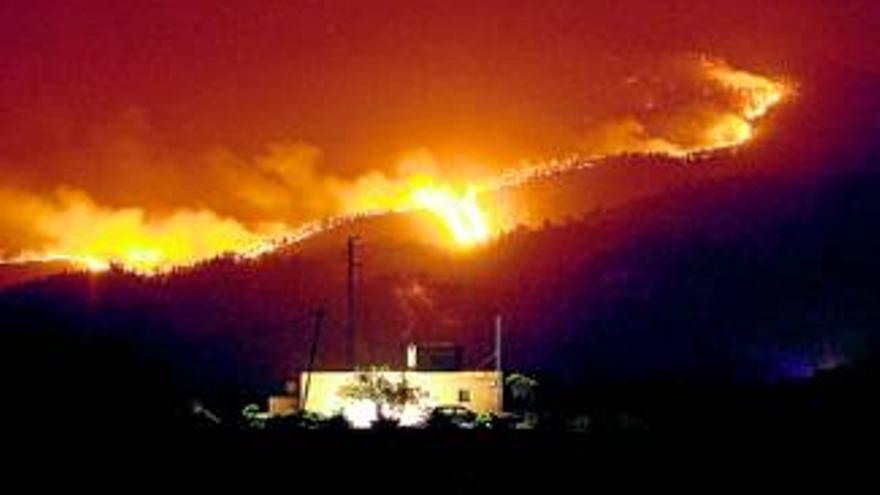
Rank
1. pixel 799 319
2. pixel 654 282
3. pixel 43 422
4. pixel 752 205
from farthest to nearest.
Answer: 1. pixel 752 205
2. pixel 654 282
3. pixel 799 319
4. pixel 43 422

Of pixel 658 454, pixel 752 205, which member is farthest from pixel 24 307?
pixel 658 454

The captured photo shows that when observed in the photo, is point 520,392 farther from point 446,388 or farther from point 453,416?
point 453,416

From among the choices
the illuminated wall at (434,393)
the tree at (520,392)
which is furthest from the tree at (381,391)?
the tree at (520,392)

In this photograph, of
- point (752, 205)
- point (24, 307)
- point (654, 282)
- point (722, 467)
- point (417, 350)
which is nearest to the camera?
point (722, 467)

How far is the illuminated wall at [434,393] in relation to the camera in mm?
51250

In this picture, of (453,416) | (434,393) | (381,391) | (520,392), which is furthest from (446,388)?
(453,416)

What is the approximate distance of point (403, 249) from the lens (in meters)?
87.1

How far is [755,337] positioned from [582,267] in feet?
68.1

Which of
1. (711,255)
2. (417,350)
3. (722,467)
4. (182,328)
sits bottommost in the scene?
(722,467)

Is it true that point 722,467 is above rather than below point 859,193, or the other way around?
below

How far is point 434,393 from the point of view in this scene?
171 feet

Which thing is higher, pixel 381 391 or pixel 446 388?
pixel 446 388

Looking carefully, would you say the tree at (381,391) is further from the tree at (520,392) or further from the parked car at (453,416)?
the tree at (520,392)

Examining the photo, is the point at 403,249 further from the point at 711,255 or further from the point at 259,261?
the point at 711,255
